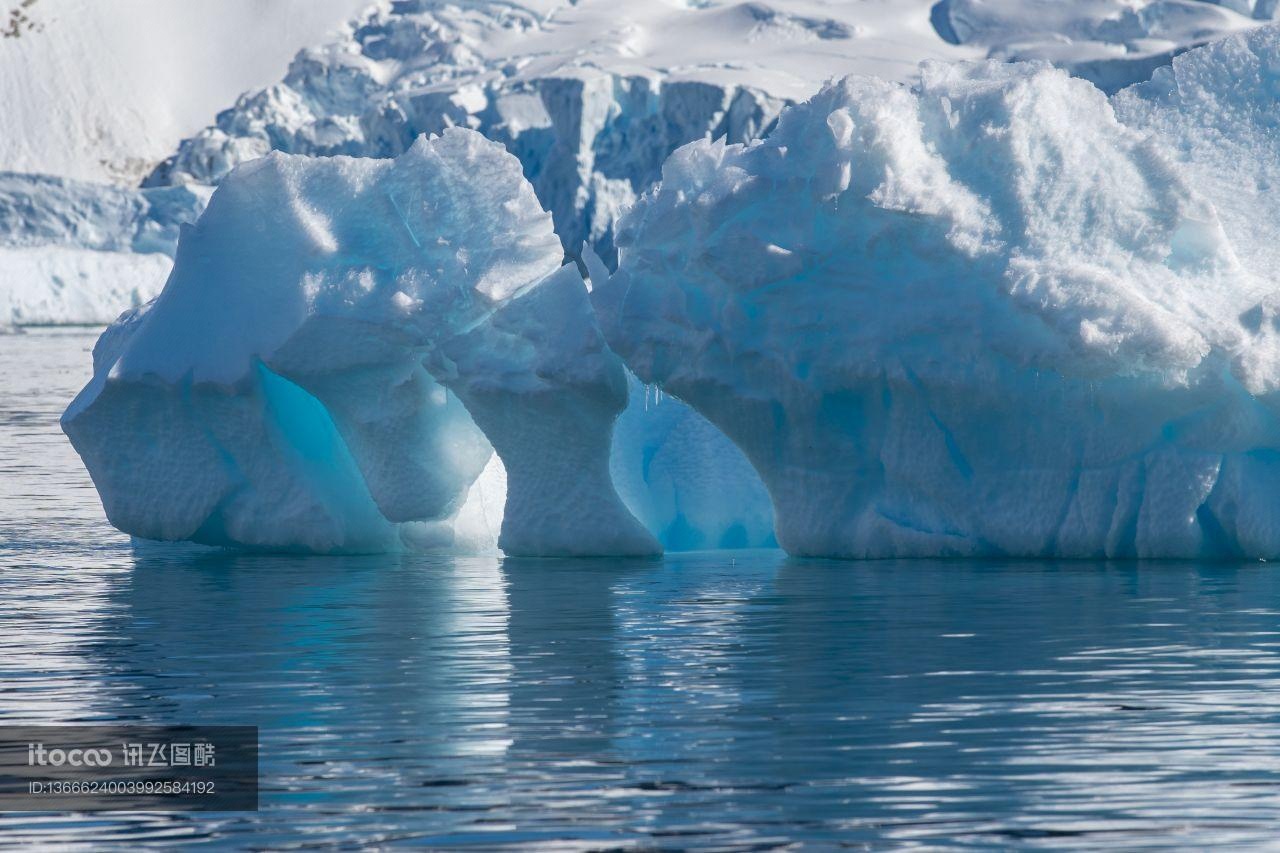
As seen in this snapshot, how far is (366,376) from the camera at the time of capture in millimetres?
12633

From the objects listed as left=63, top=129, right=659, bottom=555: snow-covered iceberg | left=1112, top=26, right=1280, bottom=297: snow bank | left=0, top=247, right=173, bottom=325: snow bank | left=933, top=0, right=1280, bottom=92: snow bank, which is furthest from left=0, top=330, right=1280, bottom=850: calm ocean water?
left=933, top=0, right=1280, bottom=92: snow bank

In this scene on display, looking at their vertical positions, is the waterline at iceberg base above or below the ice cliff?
below

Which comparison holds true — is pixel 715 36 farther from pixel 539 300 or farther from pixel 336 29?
pixel 539 300

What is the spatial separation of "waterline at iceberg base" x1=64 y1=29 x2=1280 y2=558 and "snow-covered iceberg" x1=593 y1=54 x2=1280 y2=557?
0.02 metres

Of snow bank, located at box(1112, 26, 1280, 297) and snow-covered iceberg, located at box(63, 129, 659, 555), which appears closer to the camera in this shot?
snow bank, located at box(1112, 26, 1280, 297)

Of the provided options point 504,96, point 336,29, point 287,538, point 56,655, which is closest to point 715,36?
point 504,96

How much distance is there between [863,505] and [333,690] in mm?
4933

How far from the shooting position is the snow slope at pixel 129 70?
4902 inches

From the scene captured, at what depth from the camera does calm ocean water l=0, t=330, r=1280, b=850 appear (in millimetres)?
5512

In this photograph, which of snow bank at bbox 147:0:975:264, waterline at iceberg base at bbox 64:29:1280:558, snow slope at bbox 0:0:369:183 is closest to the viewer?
waterline at iceberg base at bbox 64:29:1280:558

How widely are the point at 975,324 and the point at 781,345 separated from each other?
1118 millimetres

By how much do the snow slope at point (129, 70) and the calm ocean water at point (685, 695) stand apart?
369ft

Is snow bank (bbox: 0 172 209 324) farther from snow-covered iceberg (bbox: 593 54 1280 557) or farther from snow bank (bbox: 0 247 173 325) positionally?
snow-covered iceberg (bbox: 593 54 1280 557)

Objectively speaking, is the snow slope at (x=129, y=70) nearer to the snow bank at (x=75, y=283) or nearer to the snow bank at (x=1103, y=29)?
the snow bank at (x=1103, y=29)
